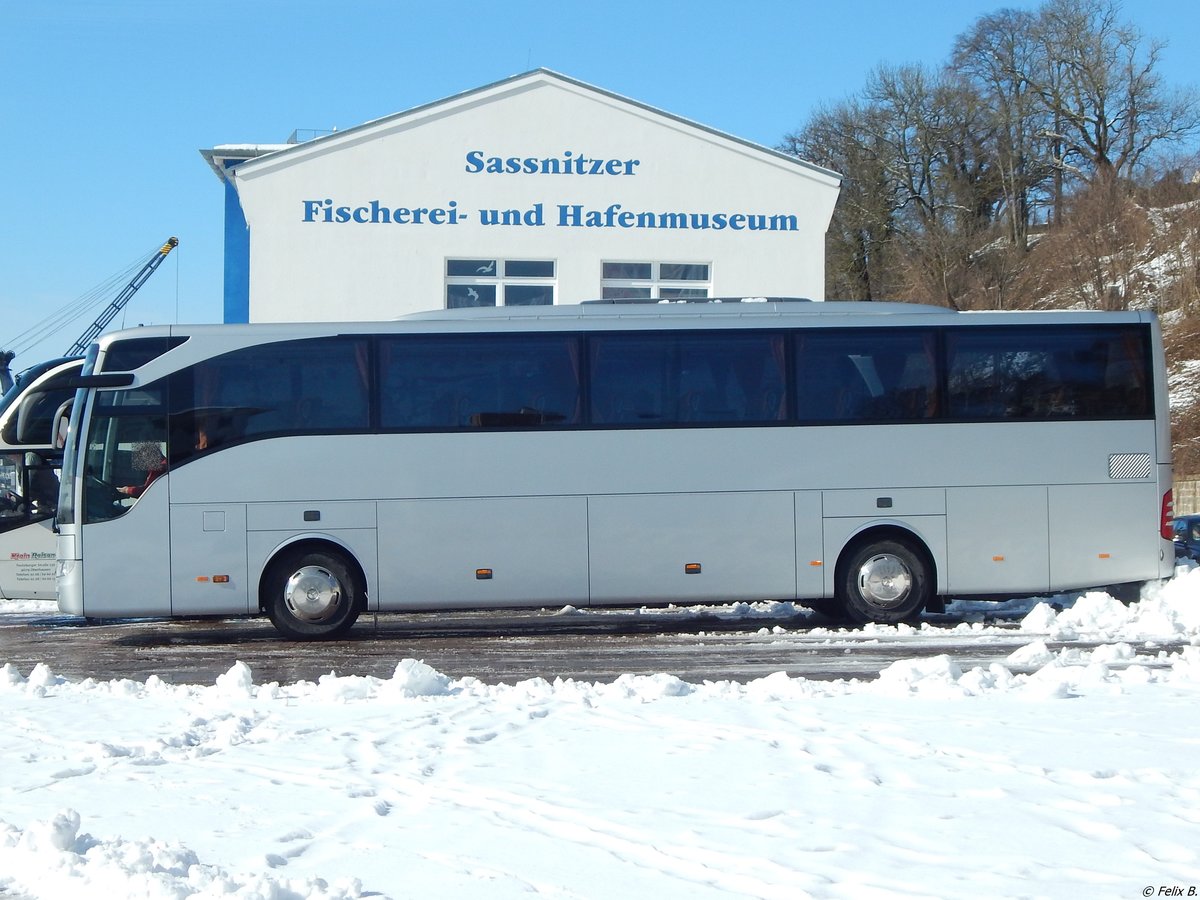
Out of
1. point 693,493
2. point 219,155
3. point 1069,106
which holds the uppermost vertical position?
point 1069,106

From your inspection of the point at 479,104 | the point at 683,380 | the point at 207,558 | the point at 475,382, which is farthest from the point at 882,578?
the point at 479,104

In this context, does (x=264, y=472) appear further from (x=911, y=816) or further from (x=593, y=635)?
(x=911, y=816)

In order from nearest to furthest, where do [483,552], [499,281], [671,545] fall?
[483,552] → [671,545] → [499,281]

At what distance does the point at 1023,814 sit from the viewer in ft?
18.4

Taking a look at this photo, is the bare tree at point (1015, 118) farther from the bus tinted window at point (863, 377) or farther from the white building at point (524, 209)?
the bus tinted window at point (863, 377)

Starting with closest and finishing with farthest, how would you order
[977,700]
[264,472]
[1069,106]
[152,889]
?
[152,889]
[977,700]
[264,472]
[1069,106]

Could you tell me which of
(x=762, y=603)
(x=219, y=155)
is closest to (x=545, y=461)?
(x=762, y=603)

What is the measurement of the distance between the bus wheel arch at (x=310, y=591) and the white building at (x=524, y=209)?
12.7m

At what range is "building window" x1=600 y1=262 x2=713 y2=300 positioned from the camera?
26.8 metres

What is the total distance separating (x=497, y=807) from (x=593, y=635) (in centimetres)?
802

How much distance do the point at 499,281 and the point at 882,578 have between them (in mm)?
14622

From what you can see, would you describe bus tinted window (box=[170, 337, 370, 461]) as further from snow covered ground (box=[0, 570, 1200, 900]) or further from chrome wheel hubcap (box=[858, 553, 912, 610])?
chrome wheel hubcap (box=[858, 553, 912, 610])

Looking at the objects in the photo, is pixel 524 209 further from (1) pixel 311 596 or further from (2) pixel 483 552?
(1) pixel 311 596

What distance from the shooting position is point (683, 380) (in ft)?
45.7
